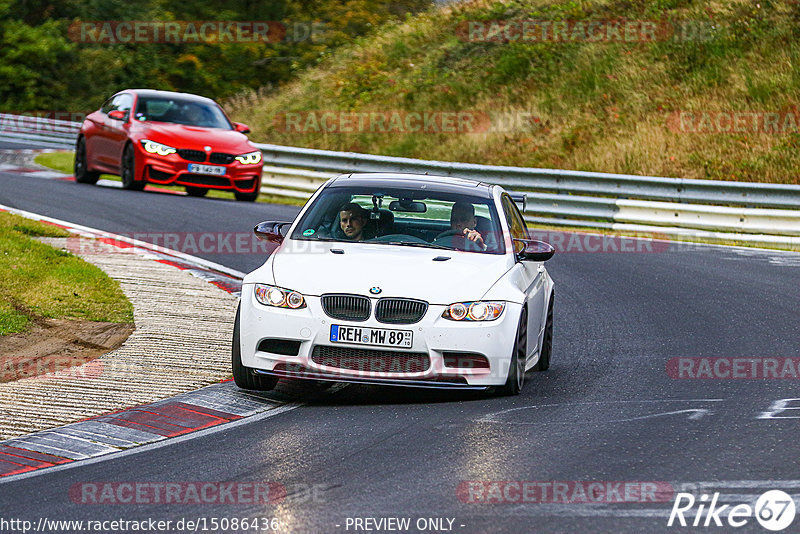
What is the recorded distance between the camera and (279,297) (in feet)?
26.8

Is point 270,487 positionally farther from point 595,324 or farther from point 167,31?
point 167,31

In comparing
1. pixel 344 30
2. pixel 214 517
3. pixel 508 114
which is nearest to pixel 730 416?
pixel 214 517

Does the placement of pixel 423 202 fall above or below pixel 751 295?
above

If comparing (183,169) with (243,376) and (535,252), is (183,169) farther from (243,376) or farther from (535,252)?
(243,376)

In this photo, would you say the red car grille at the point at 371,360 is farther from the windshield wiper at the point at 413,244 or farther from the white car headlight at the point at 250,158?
the white car headlight at the point at 250,158

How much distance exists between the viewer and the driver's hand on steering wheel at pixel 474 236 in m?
9.12

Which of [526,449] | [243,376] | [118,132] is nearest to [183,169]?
[118,132]

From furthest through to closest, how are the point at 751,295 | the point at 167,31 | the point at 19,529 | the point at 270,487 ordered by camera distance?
1. the point at 167,31
2. the point at 751,295
3. the point at 270,487
4. the point at 19,529

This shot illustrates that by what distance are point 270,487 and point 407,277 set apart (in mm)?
2476

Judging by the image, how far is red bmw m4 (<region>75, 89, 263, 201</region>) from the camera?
20.6 meters

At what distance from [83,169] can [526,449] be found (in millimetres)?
17077

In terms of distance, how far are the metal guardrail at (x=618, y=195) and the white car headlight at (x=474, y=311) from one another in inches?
485

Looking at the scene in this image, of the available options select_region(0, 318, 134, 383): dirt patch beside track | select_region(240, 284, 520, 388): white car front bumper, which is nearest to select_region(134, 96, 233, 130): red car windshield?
select_region(0, 318, 134, 383): dirt patch beside track

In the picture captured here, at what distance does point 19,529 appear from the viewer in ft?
17.6
